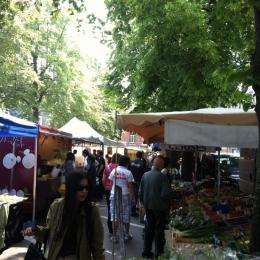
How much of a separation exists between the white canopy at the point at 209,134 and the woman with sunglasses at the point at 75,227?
2.53m

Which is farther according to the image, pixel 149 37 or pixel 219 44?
pixel 149 37

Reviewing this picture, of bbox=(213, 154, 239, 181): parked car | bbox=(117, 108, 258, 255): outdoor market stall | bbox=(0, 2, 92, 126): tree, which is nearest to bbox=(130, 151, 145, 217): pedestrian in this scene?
bbox=(117, 108, 258, 255): outdoor market stall

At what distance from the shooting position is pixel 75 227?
3.95m

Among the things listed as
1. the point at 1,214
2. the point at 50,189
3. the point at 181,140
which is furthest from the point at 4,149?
the point at 181,140

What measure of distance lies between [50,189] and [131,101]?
8.35 meters

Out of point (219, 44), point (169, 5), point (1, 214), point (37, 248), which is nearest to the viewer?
point (37, 248)

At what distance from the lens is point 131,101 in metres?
19.7

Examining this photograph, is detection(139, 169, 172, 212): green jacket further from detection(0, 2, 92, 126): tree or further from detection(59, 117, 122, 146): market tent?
detection(0, 2, 92, 126): tree

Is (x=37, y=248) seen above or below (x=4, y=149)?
below

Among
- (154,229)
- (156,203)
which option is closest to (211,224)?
(156,203)

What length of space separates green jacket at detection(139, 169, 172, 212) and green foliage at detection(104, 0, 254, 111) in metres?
6.12

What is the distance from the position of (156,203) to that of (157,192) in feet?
0.60

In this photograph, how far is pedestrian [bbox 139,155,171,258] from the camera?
7547 mm

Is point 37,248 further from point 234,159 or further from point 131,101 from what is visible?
point 234,159
